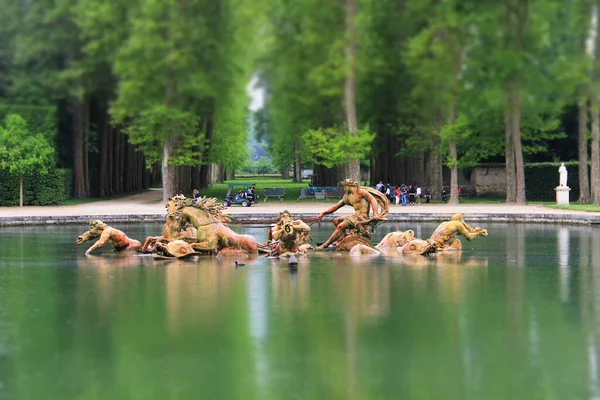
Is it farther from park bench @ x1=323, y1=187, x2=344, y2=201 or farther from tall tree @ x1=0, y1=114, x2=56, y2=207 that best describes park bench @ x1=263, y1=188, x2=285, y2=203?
tall tree @ x1=0, y1=114, x2=56, y2=207

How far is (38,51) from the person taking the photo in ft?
134

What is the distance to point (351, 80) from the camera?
39.1m

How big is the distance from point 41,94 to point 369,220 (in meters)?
27.3

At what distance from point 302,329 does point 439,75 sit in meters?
29.0

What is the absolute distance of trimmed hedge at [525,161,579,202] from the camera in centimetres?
4156

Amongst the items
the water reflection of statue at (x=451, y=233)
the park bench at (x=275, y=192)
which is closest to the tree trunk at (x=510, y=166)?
the park bench at (x=275, y=192)

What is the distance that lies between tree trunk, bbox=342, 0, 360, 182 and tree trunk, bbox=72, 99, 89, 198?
12.2 meters

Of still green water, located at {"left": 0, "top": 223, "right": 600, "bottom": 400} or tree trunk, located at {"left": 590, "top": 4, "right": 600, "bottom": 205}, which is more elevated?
tree trunk, located at {"left": 590, "top": 4, "right": 600, "bottom": 205}

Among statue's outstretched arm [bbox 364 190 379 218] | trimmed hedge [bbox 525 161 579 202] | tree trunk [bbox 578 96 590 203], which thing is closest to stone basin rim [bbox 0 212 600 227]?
statue's outstretched arm [bbox 364 190 379 218]

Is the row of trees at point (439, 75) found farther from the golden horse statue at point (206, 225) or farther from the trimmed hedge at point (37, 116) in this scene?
the golden horse statue at point (206, 225)

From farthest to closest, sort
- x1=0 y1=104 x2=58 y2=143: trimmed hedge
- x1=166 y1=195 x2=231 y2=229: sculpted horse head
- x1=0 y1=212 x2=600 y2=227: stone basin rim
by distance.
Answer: x1=0 y1=104 x2=58 y2=143: trimmed hedge, x1=0 y1=212 x2=600 y2=227: stone basin rim, x1=166 y1=195 x2=231 y2=229: sculpted horse head

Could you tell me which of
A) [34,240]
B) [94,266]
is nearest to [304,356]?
[94,266]

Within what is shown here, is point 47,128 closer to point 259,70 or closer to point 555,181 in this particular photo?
point 259,70

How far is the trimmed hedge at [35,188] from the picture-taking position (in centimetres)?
3750
